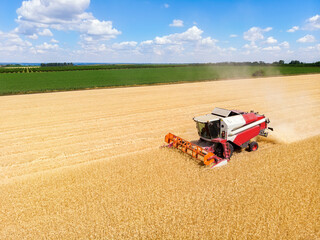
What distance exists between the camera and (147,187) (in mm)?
7887

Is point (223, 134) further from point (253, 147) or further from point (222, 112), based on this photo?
point (253, 147)

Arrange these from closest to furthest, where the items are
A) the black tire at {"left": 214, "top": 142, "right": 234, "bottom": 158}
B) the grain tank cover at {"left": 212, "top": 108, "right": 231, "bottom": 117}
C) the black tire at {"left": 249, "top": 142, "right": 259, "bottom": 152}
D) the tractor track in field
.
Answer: the black tire at {"left": 214, "top": 142, "right": 234, "bottom": 158}, the grain tank cover at {"left": 212, "top": 108, "right": 231, "bottom": 117}, the black tire at {"left": 249, "top": 142, "right": 259, "bottom": 152}, the tractor track in field

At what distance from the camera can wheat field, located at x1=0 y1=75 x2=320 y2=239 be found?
6.01m

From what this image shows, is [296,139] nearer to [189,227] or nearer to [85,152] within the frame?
[189,227]

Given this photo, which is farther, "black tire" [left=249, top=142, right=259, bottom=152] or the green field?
the green field

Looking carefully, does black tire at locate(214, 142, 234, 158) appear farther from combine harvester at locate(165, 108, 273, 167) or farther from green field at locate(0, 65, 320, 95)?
green field at locate(0, 65, 320, 95)

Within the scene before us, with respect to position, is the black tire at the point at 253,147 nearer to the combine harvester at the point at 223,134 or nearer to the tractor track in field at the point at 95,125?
the combine harvester at the point at 223,134

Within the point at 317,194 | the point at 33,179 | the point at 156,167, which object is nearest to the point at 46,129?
the point at 33,179

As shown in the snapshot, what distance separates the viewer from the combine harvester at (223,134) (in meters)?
9.55

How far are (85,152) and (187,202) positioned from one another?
653 cm

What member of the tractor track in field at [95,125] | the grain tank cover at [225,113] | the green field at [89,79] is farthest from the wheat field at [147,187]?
the green field at [89,79]

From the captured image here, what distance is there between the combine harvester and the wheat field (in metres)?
0.46

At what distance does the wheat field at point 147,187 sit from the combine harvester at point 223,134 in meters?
0.46

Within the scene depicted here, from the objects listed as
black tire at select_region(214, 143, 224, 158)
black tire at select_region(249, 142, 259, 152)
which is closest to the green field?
black tire at select_region(214, 143, 224, 158)
